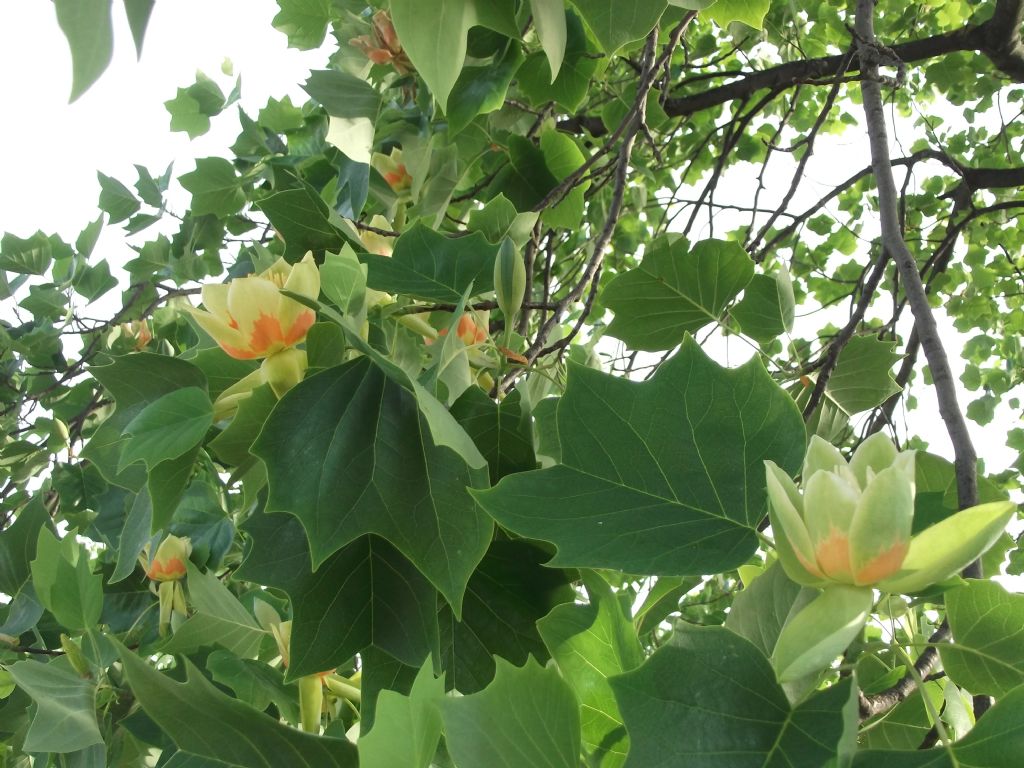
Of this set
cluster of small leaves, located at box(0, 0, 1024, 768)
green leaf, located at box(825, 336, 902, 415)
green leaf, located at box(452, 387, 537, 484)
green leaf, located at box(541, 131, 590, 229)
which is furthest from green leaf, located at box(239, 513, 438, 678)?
green leaf, located at box(541, 131, 590, 229)

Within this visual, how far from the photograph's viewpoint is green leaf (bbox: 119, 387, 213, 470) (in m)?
0.56

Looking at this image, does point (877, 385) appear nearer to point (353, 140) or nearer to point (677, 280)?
point (677, 280)

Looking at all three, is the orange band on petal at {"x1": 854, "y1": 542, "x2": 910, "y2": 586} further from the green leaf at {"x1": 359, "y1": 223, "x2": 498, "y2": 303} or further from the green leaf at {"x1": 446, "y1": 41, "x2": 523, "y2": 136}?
the green leaf at {"x1": 446, "y1": 41, "x2": 523, "y2": 136}

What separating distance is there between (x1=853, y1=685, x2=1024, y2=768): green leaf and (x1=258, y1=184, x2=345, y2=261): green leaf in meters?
0.57

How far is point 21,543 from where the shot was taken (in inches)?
43.8

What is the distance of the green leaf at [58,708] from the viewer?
29.8 inches

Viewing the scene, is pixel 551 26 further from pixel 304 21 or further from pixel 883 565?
pixel 304 21

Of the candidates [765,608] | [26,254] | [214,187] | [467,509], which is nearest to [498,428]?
[467,509]

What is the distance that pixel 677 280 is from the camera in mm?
877

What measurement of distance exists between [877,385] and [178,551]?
937 mm


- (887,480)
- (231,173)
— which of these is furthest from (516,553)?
(231,173)

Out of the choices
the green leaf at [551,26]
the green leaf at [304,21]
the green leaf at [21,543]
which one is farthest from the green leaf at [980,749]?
the green leaf at [304,21]

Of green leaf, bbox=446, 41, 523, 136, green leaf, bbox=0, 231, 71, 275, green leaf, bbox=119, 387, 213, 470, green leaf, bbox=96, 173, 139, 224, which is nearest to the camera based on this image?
green leaf, bbox=119, 387, 213, 470

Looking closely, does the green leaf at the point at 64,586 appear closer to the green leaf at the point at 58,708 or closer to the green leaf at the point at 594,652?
the green leaf at the point at 58,708
